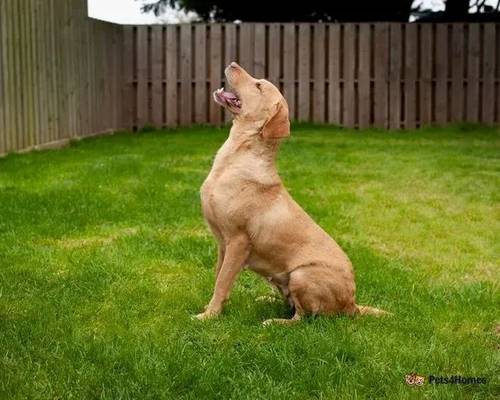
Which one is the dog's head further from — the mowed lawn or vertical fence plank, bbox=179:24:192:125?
vertical fence plank, bbox=179:24:192:125

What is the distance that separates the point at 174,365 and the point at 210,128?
491 inches

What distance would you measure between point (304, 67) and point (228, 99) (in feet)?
38.6

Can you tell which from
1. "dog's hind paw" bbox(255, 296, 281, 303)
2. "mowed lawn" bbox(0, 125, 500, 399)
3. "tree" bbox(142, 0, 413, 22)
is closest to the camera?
"mowed lawn" bbox(0, 125, 500, 399)

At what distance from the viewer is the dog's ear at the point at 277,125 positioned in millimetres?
4496

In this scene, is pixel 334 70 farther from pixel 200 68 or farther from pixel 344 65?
pixel 200 68

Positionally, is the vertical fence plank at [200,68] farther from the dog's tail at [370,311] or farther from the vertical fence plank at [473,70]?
the dog's tail at [370,311]

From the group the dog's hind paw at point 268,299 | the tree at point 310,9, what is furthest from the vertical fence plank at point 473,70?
the dog's hind paw at point 268,299

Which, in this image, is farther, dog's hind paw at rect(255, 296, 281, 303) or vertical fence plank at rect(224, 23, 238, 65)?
vertical fence plank at rect(224, 23, 238, 65)

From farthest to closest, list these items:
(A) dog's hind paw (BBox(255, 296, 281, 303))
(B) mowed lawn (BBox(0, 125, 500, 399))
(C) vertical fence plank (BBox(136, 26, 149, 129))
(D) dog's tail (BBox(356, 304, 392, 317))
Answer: (C) vertical fence plank (BBox(136, 26, 149, 129)) < (A) dog's hind paw (BBox(255, 296, 281, 303)) < (D) dog's tail (BBox(356, 304, 392, 317)) < (B) mowed lawn (BBox(0, 125, 500, 399))

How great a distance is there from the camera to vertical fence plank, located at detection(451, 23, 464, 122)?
16031 mm

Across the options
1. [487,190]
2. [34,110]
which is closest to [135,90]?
[34,110]

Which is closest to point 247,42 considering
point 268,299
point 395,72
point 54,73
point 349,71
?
point 349,71

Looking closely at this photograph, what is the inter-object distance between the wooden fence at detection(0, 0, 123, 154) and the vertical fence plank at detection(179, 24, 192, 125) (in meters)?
1.18

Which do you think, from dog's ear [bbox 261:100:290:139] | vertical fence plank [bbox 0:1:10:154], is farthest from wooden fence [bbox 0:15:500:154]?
dog's ear [bbox 261:100:290:139]
